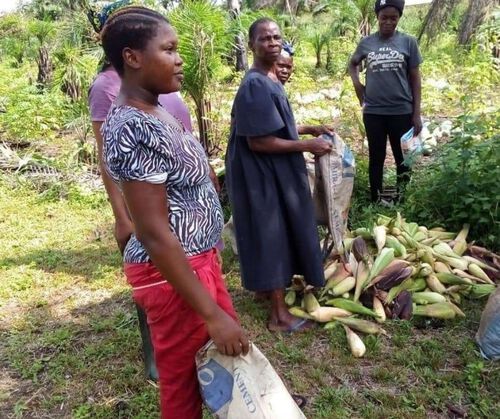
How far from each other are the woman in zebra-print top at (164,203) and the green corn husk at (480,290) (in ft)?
7.23

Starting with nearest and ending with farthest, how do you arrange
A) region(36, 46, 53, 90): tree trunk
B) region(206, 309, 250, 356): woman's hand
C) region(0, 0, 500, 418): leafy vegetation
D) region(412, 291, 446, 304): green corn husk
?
1. region(206, 309, 250, 356): woman's hand
2. region(0, 0, 500, 418): leafy vegetation
3. region(412, 291, 446, 304): green corn husk
4. region(36, 46, 53, 90): tree trunk

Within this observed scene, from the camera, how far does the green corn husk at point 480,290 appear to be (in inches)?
127

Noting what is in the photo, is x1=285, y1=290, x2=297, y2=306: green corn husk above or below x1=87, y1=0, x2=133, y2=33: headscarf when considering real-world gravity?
below

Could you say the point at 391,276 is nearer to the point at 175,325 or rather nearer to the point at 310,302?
the point at 310,302

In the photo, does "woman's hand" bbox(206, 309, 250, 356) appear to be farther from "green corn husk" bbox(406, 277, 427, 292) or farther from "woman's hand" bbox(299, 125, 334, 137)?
"green corn husk" bbox(406, 277, 427, 292)

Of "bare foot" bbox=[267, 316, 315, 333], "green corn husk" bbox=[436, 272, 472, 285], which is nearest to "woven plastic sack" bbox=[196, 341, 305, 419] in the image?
"bare foot" bbox=[267, 316, 315, 333]

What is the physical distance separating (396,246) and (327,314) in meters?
0.77

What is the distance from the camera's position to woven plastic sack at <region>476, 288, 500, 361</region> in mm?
2605

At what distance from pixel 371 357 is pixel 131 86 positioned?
2041 mm

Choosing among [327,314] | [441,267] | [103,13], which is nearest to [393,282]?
[441,267]

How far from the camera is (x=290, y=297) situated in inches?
131

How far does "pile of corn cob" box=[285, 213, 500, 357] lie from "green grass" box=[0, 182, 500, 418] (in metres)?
0.09

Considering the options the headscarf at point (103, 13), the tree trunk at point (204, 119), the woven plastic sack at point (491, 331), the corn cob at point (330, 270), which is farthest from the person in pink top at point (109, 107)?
the tree trunk at point (204, 119)

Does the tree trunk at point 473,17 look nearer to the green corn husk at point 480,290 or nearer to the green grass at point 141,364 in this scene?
the green corn husk at point 480,290
